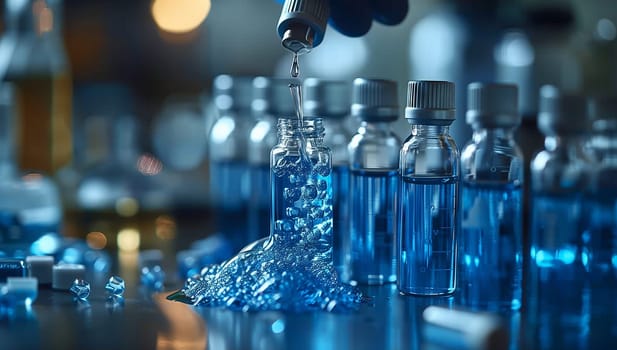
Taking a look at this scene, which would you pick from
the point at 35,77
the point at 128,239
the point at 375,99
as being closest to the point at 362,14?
the point at 375,99

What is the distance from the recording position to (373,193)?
141 cm

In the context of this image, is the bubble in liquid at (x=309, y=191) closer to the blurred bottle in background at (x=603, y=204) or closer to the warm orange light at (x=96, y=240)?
the blurred bottle in background at (x=603, y=204)

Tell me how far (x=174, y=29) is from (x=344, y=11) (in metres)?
2.30

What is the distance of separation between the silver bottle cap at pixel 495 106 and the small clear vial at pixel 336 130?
0.26 meters

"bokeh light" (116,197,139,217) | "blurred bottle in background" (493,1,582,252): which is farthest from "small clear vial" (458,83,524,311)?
"blurred bottle in background" (493,1,582,252)

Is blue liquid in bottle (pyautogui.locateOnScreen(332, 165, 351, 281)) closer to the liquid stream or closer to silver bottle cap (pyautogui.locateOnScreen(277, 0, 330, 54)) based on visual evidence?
the liquid stream

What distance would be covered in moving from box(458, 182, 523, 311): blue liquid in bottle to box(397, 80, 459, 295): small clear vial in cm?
3

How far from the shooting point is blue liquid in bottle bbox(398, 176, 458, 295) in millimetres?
1287

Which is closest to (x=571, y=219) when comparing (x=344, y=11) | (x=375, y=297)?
(x=375, y=297)

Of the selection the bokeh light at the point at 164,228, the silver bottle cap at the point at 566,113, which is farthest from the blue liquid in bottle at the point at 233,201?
the silver bottle cap at the point at 566,113

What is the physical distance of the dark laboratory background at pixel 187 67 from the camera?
218 cm

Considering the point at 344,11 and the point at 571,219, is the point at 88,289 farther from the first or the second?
the point at 571,219

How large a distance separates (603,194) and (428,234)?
43cm

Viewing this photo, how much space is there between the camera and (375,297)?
132 centimetres
